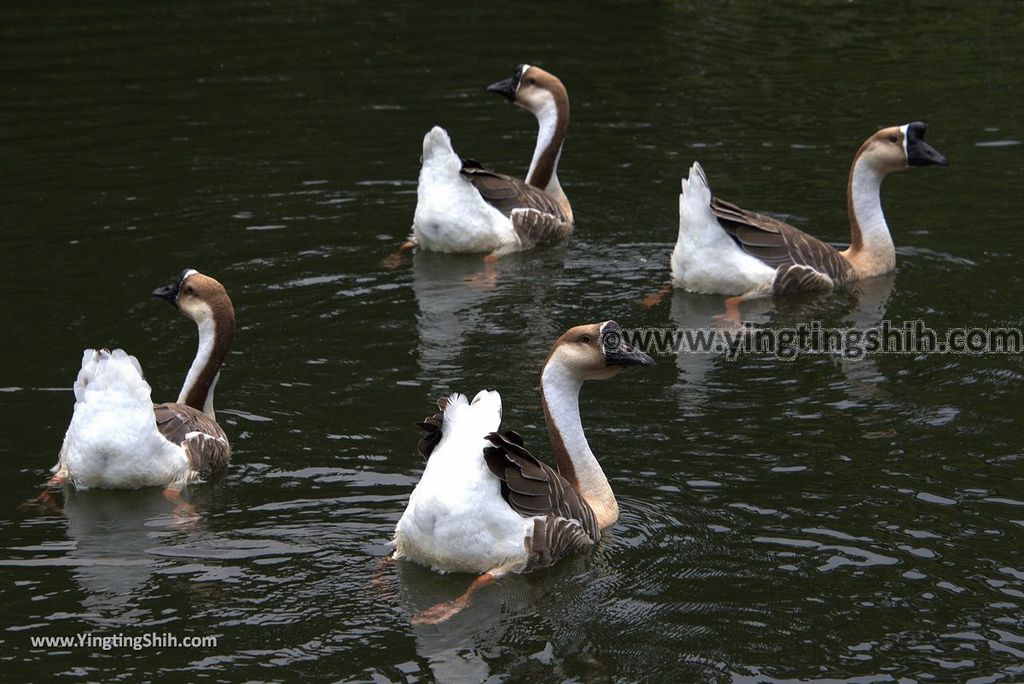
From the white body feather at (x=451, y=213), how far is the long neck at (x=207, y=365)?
416 cm

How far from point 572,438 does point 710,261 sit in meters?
4.60

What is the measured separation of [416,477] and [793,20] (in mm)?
14856

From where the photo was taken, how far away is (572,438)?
9.05 m

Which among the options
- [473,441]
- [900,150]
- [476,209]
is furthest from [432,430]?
[900,150]

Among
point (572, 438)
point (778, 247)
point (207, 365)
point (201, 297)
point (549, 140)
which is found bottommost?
point (572, 438)

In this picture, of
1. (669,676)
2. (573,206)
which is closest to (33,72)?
(573,206)

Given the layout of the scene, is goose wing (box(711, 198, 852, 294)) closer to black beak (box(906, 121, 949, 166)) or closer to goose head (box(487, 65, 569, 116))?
black beak (box(906, 121, 949, 166))

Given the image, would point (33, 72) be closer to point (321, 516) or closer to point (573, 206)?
point (573, 206)

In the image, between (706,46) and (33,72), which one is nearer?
(33,72)

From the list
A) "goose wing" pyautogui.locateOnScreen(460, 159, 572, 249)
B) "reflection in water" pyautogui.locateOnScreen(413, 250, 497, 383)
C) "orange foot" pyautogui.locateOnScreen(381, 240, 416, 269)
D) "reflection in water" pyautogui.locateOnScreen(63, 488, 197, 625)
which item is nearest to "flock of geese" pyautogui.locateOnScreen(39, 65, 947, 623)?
"reflection in water" pyautogui.locateOnScreen(63, 488, 197, 625)

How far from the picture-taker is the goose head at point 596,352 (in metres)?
8.80

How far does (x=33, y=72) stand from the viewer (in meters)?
19.8

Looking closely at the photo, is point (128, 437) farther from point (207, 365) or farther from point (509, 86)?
point (509, 86)

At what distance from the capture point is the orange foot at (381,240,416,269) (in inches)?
556
